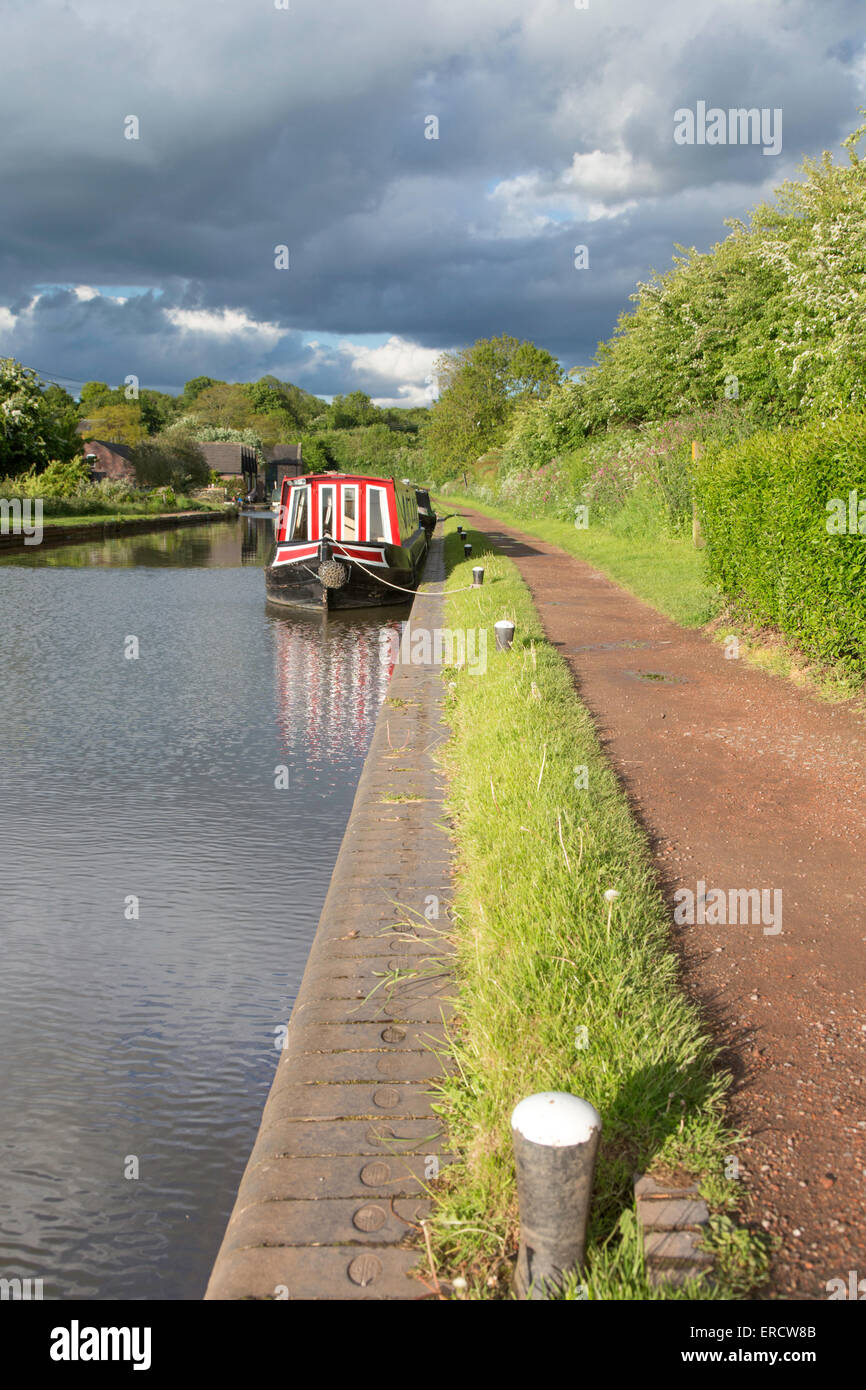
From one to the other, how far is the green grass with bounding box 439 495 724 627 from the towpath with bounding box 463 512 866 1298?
2275 mm

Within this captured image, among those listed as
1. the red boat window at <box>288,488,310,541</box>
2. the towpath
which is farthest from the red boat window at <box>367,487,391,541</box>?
the towpath

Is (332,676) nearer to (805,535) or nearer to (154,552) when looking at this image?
(805,535)

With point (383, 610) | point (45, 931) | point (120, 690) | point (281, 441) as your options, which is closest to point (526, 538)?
point (383, 610)

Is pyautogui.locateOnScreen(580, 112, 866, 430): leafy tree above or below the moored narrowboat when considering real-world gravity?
above

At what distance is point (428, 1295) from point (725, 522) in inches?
366

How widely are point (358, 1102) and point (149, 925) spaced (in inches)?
90.4

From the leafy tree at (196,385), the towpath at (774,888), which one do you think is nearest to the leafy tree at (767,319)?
the towpath at (774,888)

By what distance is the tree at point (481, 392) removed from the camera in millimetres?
60875

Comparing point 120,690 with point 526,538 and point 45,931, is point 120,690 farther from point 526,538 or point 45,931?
point 526,538

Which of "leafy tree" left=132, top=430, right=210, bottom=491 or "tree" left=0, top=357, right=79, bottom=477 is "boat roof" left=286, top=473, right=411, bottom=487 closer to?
"tree" left=0, top=357, right=79, bottom=477

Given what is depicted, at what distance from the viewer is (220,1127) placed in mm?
3264

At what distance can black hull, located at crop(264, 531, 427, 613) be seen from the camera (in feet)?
49.7

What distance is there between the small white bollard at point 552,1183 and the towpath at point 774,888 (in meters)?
0.46

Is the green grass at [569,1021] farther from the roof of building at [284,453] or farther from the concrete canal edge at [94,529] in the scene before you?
the roof of building at [284,453]
